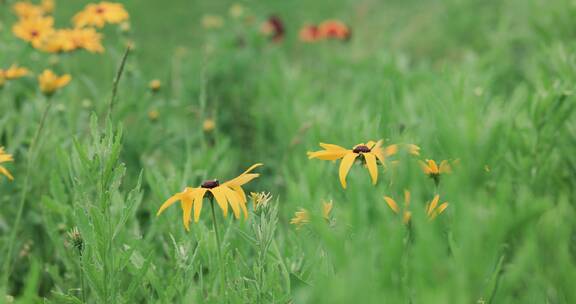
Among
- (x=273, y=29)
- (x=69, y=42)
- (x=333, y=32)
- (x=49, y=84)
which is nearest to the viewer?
(x=49, y=84)

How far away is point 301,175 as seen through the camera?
1739mm

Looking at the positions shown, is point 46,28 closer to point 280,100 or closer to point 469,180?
point 280,100

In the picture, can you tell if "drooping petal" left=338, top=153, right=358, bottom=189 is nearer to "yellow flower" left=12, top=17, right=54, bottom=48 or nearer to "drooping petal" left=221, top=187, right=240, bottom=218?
"drooping petal" left=221, top=187, right=240, bottom=218

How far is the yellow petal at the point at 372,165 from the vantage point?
3.53ft

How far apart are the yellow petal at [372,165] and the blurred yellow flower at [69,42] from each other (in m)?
1.47

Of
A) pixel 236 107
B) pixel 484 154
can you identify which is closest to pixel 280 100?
pixel 236 107

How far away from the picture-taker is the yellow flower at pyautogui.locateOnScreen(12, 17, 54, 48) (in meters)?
2.25

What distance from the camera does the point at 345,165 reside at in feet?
3.66

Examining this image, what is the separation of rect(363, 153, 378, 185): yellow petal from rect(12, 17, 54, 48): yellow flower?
4.91 ft

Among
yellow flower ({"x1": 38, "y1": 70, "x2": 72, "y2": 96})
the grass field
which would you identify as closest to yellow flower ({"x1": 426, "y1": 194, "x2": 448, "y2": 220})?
the grass field

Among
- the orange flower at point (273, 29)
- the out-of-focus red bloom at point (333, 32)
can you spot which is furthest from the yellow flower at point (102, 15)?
the out-of-focus red bloom at point (333, 32)

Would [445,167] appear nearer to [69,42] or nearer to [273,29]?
[69,42]

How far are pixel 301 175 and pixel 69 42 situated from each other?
101cm

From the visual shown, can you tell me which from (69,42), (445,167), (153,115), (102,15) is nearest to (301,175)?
(445,167)
